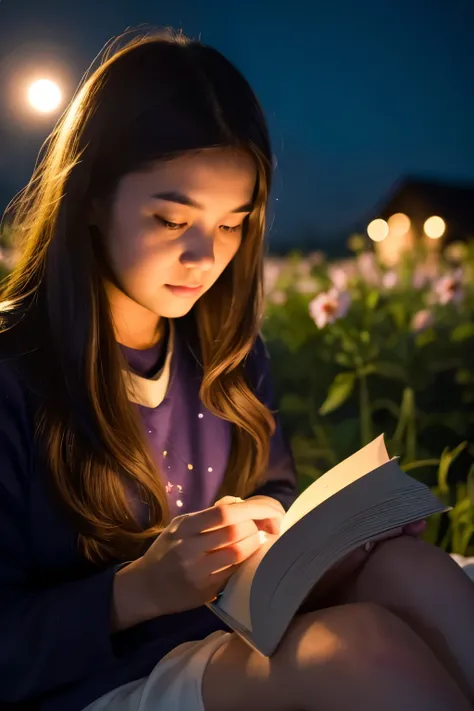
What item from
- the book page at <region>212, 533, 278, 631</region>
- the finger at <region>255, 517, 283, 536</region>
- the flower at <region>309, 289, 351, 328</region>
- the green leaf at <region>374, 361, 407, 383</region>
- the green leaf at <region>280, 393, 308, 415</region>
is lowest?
the book page at <region>212, 533, 278, 631</region>

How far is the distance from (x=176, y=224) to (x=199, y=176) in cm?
6

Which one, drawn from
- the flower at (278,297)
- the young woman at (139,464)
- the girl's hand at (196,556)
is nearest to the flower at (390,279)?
the flower at (278,297)

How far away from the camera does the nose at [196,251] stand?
0.90 metres

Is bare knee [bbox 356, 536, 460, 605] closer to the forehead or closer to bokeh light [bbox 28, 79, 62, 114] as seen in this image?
the forehead

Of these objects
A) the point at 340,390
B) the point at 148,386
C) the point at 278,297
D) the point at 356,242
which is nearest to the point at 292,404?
the point at 340,390

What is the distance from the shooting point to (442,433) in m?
1.68

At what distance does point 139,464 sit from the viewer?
0.91 m

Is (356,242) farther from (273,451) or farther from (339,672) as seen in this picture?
(339,672)

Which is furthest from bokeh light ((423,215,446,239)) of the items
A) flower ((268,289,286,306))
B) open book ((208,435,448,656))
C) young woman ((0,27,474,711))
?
open book ((208,435,448,656))

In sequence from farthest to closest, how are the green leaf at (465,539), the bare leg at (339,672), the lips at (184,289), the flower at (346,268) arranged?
1. the flower at (346,268)
2. the green leaf at (465,539)
3. the lips at (184,289)
4. the bare leg at (339,672)

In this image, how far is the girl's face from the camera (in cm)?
87

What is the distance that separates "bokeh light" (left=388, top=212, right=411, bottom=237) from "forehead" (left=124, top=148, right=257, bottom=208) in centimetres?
82

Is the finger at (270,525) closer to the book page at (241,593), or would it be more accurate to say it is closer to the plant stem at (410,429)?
the book page at (241,593)

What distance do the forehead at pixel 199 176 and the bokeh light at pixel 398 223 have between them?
824 millimetres
